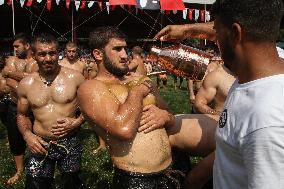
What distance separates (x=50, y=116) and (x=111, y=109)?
75.0 inches

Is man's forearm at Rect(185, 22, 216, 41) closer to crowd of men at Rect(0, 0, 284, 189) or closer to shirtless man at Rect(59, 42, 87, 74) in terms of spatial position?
crowd of men at Rect(0, 0, 284, 189)

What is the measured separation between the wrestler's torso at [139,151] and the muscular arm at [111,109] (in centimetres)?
11

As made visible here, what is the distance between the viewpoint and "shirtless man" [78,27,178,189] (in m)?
2.73

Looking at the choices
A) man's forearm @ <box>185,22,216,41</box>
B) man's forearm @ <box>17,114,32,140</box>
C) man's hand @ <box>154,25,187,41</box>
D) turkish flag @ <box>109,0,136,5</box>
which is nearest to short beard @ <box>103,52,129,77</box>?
man's hand @ <box>154,25,187,41</box>

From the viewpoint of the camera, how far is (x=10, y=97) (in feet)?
20.4

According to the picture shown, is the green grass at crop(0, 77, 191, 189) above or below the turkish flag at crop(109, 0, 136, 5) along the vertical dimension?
below

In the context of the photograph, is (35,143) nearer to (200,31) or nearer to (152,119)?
(152,119)

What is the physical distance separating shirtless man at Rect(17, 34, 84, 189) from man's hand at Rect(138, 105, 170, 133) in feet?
5.19

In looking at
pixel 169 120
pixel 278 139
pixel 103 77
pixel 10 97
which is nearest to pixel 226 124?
pixel 278 139

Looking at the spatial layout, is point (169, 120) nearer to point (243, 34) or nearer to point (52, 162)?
point (243, 34)

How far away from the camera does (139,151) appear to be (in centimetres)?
287

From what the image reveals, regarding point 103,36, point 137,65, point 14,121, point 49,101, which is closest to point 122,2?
point 137,65

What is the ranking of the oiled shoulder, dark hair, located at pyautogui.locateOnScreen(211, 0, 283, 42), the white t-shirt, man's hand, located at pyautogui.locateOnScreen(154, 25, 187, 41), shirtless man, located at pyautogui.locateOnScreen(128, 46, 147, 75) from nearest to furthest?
the white t-shirt < dark hair, located at pyautogui.locateOnScreen(211, 0, 283, 42) < man's hand, located at pyautogui.locateOnScreen(154, 25, 187, 41) < the oiled shoulder < shirtless man, located at pyautogui.locateOnScreen(128, 46, 147, 75)

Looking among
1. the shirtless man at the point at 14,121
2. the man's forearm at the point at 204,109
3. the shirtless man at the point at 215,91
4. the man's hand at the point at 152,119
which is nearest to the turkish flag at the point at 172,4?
the shirtless man at the point at 14,121
